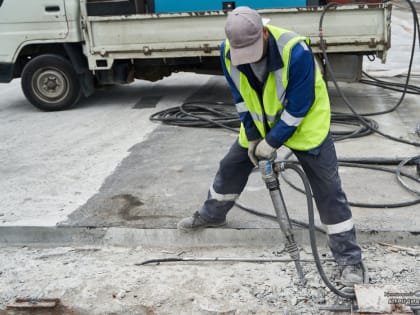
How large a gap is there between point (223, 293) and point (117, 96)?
21.0 feet

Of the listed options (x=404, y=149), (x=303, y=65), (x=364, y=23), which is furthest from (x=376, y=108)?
(x=303, y=65)

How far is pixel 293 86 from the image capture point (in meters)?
3.11

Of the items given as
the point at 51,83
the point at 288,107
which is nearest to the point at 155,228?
the point at 288,107

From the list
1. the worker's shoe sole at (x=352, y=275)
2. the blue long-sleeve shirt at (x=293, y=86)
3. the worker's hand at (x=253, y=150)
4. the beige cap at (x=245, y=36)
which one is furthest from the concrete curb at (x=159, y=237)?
the beige cap at (x=245, y=36)

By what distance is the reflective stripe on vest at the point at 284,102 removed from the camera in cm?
308

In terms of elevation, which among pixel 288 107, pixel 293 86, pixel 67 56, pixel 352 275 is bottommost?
pixel 352 275

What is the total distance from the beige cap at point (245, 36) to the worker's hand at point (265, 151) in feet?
1.89

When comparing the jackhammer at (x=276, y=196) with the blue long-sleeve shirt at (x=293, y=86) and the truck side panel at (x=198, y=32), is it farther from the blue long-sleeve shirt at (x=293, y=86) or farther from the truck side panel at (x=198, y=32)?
the truck side panel at (x=198, y=32)

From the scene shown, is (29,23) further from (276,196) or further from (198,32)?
(276,196)

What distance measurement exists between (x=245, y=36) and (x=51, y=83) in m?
6.02

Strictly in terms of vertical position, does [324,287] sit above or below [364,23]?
below

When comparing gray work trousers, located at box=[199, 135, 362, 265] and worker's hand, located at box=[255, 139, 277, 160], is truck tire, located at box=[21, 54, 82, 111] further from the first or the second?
worker's hand, located at box=[255, 139, 277, 160]

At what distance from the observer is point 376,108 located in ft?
25.2

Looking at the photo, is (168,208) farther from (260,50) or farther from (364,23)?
(364,23)
